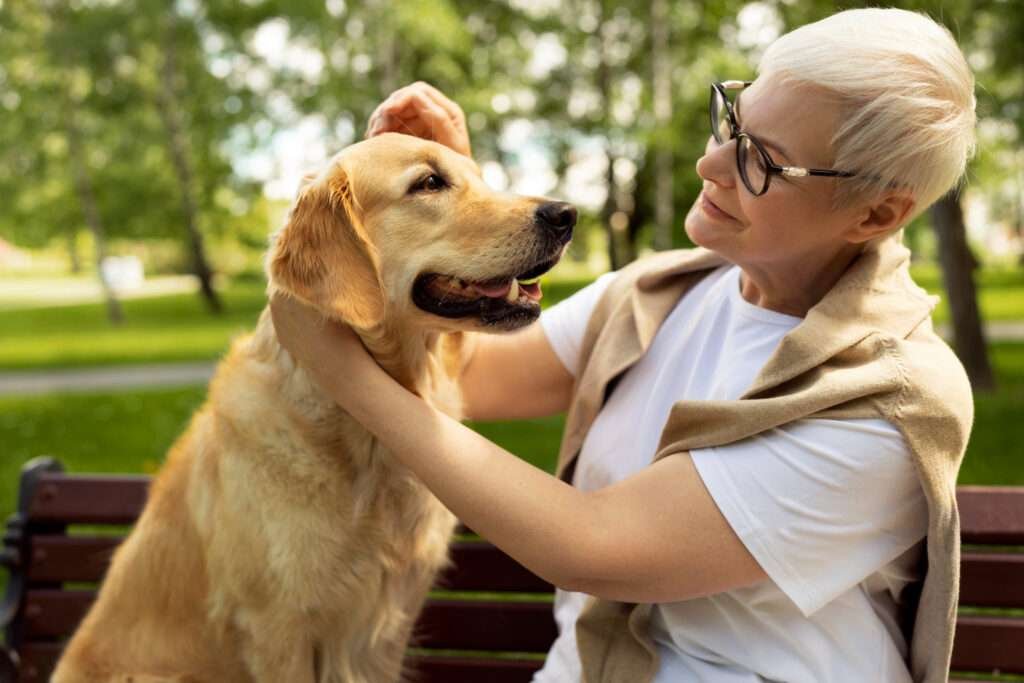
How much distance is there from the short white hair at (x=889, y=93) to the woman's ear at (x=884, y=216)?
0.02m

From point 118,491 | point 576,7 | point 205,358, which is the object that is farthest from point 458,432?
point 576,7

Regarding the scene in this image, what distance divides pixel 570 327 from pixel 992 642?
47.7 inches

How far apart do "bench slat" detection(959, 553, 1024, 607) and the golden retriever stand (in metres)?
1.19

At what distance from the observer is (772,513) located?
1675mm

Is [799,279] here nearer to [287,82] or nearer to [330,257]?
[330,257]

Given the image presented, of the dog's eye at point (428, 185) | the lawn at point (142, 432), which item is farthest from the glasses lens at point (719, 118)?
the lawn at point (142, 432)

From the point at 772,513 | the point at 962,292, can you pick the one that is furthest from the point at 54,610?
the point at 962,292

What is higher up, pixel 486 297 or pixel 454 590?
pixel 486 297

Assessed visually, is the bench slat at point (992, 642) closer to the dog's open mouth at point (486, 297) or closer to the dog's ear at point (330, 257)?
the dog's open mouth at point (486, 297)

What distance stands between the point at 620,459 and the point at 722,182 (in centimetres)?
59

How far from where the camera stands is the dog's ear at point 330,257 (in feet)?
6.40

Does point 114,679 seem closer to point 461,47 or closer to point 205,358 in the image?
point 205,358

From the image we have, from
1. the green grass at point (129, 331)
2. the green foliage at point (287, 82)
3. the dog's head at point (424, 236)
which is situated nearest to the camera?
the dog's head at point (424, 236)

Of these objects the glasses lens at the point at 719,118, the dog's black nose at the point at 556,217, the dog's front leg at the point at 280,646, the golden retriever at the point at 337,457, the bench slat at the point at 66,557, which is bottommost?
the bench slat at the point at 66,557
